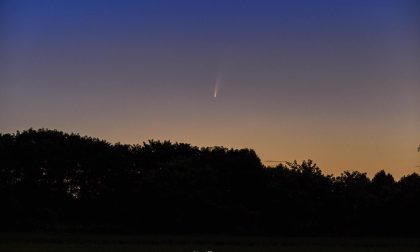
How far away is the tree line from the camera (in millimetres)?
84000

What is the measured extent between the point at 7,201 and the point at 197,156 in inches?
1136

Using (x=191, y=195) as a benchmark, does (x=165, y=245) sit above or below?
A: below

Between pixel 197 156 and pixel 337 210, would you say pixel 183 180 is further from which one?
pixel 337 210

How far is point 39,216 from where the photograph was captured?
85.4 metres

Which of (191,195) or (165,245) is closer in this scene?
(165,245)

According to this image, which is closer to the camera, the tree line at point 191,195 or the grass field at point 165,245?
the grass field at point 165,245

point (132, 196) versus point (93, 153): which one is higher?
point (93, 153)

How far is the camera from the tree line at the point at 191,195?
84.0 meters

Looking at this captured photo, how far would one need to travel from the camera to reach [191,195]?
84938mm

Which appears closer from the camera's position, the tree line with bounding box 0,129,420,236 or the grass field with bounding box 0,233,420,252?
the grass field with bounding box 0,233,420,252

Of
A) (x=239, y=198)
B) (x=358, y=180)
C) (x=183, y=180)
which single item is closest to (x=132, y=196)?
(x=183, y=180)

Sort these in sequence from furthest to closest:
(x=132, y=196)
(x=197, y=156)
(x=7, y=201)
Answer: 1. (x=197, y=156)
2. (x=132, y=196)
3. (x=7, y=201)

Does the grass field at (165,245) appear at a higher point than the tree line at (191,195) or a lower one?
lower

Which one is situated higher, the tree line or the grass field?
the tree line
